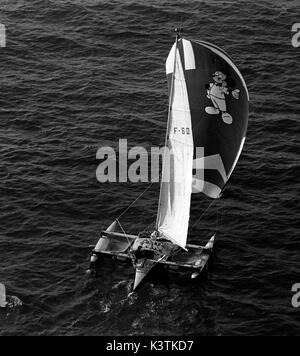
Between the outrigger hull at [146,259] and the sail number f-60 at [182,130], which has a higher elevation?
the sail number f-60 at [182,130]

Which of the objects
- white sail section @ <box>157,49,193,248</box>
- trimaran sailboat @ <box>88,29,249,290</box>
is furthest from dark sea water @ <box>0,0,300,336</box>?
white sail section @ <box>157,49,193,248</box>

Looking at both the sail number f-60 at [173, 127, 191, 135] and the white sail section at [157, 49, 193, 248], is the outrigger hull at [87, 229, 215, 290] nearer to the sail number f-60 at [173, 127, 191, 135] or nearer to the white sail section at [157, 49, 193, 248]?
the white sail section at [157, 49, 193, 248]

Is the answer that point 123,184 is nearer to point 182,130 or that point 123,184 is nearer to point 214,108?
point 182,130

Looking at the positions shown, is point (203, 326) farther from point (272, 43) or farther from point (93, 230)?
point (272, 43)

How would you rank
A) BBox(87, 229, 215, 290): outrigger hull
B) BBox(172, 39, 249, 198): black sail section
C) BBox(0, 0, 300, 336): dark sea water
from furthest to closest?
BBox(87, 229, 215, 290): outrigger hull, BBox(172, 39, 249, 198): black sail section, BBox(0, 0, 300, 336): dark sea water

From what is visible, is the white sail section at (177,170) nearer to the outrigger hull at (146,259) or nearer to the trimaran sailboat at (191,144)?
the trimaran sailboat at (191,144)

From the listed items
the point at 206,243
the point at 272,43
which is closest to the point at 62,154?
the point at 206,243

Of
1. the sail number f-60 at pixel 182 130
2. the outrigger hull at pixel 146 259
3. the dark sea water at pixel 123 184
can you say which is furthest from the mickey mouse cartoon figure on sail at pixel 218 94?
the dark sea water at pixel 123 184
